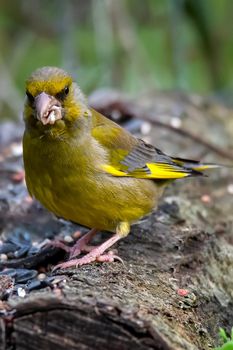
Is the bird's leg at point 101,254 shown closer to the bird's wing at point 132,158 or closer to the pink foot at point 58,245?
the pink foot at point 58,245

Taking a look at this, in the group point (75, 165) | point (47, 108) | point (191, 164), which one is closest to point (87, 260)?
point (75, 165)

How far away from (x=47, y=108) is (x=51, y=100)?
0.08 metres

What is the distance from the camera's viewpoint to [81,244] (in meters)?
4.39

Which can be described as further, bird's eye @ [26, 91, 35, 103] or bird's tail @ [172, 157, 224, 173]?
bird's tail @ [172, 157, 224, 173]

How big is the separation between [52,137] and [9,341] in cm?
150

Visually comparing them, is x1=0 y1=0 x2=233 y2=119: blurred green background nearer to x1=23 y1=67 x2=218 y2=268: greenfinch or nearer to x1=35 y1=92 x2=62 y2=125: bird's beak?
x1=23 y1=67 x2=218 y2=268: greenfinch

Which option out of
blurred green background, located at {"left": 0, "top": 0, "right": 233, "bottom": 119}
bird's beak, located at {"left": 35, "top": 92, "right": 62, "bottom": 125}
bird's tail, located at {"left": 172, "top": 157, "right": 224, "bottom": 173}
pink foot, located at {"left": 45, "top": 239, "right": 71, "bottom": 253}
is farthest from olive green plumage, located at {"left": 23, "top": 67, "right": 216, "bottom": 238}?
blurred green background, located at {"left": 0, "top": 0, "right": 233, "bottom": 119}

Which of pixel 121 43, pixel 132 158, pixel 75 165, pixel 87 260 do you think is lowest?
pixel 87 260

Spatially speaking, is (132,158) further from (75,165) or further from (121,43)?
(121,43)

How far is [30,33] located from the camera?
959 centimetres

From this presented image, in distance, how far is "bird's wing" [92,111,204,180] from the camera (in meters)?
4.63

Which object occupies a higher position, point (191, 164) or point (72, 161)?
point (191, 164)

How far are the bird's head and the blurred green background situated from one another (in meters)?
3.65

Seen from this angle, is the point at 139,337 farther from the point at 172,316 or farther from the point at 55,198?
the point at 55,198
